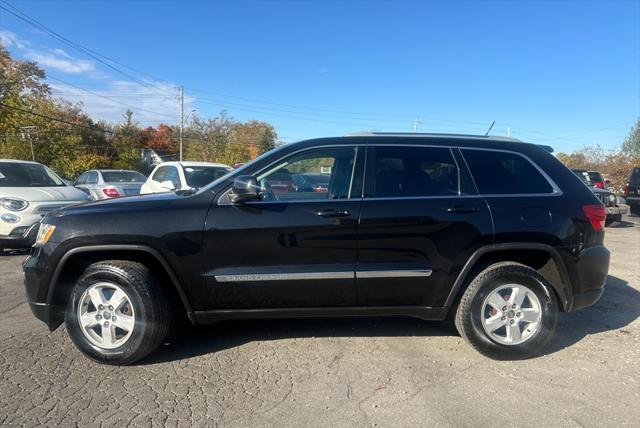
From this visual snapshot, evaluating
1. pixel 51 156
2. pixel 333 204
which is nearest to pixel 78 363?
pixel 333 204

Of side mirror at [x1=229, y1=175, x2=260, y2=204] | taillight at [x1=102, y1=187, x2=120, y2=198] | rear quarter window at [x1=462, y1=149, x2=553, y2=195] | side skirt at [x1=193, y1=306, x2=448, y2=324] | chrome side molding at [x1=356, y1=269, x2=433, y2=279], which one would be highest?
rear quarter window at [x1=462, y1=149, x2=553, y2=195]

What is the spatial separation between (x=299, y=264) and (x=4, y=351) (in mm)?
2608

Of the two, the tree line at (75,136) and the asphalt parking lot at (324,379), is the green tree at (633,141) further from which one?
the asphalt parking lot at (324,379)

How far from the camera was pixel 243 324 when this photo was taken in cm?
421

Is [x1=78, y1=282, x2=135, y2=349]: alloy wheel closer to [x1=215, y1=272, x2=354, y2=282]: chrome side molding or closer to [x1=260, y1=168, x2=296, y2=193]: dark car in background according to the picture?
[x1=215, y1=272, x2=354, y2=282]: chrome side molding

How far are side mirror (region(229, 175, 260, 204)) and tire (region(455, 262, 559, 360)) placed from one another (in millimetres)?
1950

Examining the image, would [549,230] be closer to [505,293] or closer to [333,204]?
[505,293]

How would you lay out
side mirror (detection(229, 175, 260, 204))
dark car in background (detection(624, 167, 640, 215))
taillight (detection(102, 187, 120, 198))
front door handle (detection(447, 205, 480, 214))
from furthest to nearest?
dark car in background (detection(624, 167, 640, 215))
taillight (detection(102, 187, 120, 198))
front door handle (detection(447, 205, 480, 214))
side mirror (detection(229, 175, 260, 204))

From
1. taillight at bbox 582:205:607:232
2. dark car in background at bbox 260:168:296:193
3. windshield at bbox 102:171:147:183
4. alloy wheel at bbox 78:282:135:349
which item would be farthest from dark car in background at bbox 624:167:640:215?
alloy wheel at bbox 78:282:135:349

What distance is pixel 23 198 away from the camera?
6.89 m

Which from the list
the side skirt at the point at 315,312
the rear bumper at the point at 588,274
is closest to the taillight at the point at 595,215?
the rear bumper at the point at 588,274

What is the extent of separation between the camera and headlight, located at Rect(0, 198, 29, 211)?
22.2 feet

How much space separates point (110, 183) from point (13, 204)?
208 inches

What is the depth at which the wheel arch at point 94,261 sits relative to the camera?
321 cm
